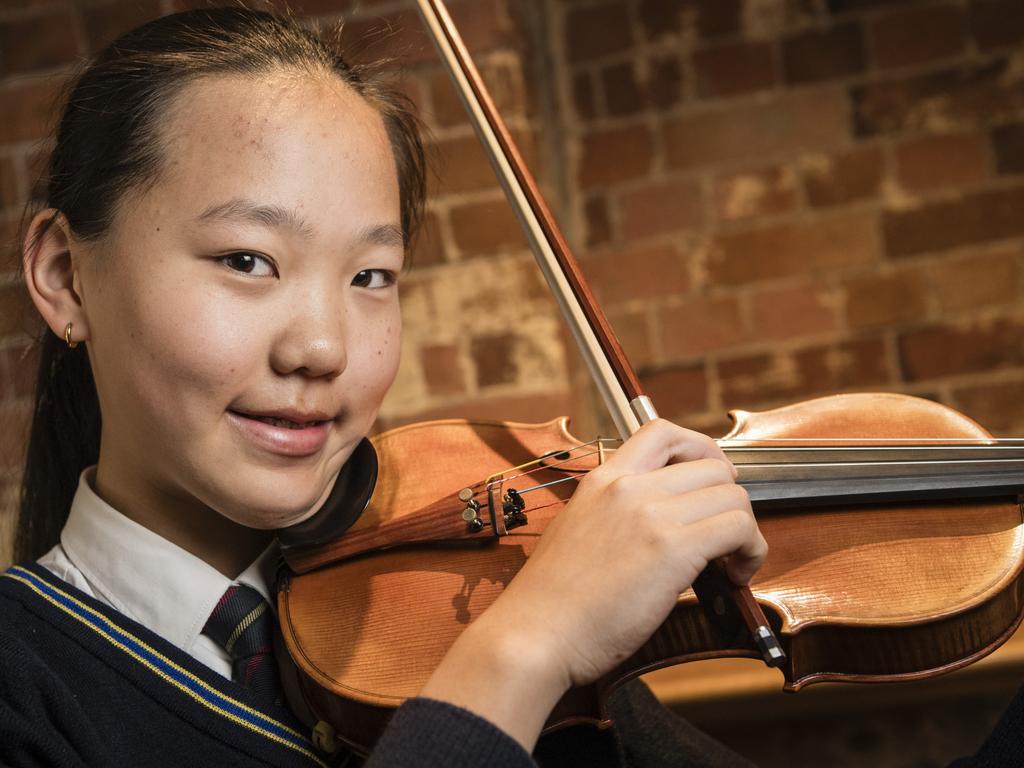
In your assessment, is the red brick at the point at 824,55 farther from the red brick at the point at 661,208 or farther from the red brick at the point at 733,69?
the red brick at the point at 661,208

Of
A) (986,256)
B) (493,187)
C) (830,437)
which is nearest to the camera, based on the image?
(830,437)

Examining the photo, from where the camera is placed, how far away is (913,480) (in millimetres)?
740

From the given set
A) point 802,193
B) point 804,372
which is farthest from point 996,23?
point 804,372

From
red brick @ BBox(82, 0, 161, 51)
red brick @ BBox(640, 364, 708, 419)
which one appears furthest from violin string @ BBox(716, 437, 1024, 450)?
red brick @ BBox(82, 0, 161, 51)

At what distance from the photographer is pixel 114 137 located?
0.78m

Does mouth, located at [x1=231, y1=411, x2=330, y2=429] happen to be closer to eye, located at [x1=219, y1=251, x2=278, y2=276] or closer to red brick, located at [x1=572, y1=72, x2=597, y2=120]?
eye, located at [x1=219, y1=251, x2=278, y2=276]

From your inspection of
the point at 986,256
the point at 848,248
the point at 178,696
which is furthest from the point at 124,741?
the point at 986,256

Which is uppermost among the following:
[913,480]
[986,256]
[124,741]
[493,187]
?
[493,187]

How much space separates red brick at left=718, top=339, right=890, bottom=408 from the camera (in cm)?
155

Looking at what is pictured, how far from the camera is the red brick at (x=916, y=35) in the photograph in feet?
4.97

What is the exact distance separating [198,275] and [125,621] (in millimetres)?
277

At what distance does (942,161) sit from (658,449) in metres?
1.10

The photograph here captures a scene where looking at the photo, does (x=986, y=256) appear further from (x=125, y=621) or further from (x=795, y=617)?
(x=125, y=621)

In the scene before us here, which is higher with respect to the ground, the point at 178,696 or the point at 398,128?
the point at 398,128
